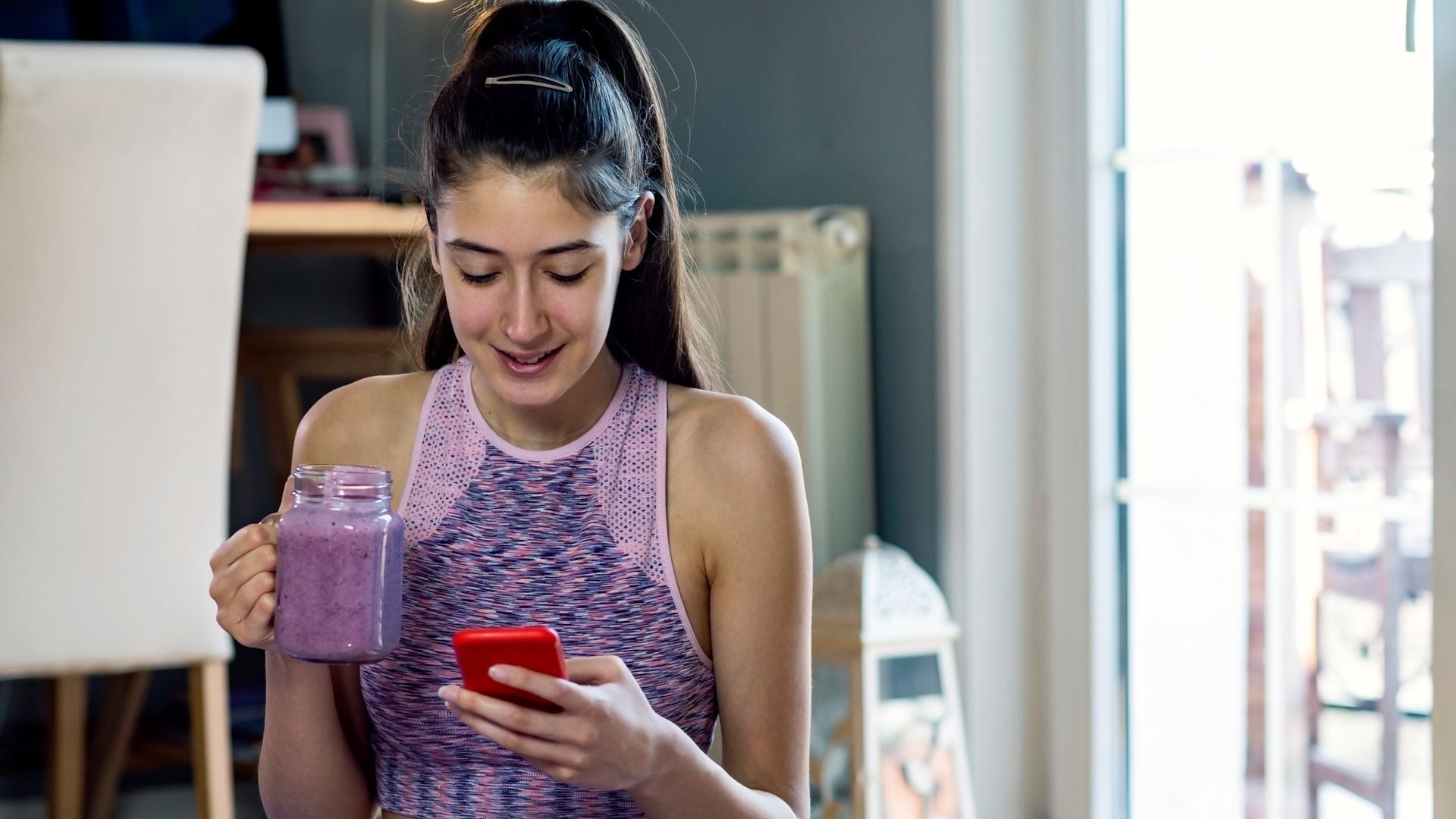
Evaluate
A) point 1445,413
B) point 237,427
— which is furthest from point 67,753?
point 1445,413

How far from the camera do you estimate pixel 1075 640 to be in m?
2.07

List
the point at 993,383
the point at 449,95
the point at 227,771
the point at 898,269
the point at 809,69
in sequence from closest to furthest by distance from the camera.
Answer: the point at 449,95 → the point at 227,771 → the point at 993,383 → the point at 898,269 → the point at 809,69

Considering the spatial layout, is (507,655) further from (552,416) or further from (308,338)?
(308,338)

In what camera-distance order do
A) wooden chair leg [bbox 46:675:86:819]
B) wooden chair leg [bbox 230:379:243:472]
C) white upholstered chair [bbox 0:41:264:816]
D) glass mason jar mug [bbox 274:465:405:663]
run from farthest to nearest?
wooden chair leg [bbox 230:379:243:472] → wooden chair leg [bbox 46:675:86:819] → white upholstered chair [bbox 0:41:264:816] → glass mason jar mug [bbox 274:465:405:663]

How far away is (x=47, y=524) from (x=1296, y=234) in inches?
65.4

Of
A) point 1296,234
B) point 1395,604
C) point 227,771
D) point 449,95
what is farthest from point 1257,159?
point 227,771

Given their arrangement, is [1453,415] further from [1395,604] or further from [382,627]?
[382,627]

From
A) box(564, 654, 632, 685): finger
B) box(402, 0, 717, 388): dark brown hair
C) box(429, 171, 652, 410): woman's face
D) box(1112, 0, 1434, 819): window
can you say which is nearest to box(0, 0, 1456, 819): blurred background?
box(1112, 0, 1434, 819): window

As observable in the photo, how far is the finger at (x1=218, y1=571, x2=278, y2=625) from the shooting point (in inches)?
36.8

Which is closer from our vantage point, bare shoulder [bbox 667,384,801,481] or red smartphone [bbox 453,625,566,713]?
red smartphone [bbox 453,625,566,713]

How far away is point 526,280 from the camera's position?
1023 mm

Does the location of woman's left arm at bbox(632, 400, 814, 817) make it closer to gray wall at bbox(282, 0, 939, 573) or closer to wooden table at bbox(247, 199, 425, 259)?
gray wall at bbox(282, 0, 939, 573)

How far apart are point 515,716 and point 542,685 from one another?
0.03m

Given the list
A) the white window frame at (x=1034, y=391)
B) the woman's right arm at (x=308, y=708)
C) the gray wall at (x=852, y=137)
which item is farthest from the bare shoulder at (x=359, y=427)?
the white window frame at (x=1034, y=391)
